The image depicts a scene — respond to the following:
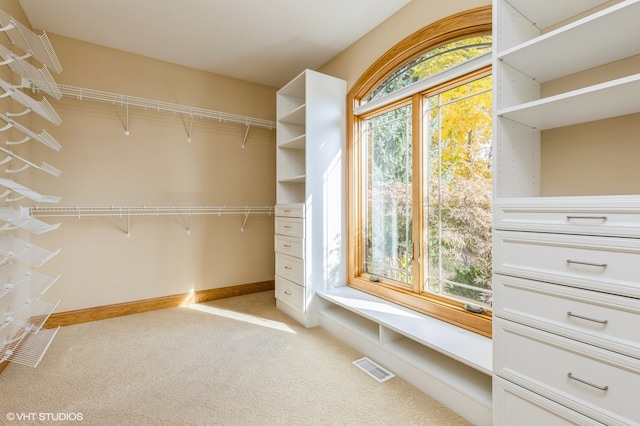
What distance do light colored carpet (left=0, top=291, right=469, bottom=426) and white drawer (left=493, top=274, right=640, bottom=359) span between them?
72 cm

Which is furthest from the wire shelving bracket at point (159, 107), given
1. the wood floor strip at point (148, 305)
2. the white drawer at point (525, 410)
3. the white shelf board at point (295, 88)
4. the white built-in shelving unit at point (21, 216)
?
the white drawer at point (525, 410)

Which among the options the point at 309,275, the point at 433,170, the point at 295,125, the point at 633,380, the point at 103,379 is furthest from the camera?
the point at 295,125

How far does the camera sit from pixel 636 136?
1337mm

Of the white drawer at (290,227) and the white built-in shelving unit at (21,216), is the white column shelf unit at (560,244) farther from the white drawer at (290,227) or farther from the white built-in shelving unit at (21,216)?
the white built-in shelving unit at (21,216)

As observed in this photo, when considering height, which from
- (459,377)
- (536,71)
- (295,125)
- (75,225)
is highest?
(295,125)

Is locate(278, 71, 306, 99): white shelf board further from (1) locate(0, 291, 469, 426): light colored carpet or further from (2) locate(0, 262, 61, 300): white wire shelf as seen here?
(2) locate(0, 262, 61, 300): white wire shelf

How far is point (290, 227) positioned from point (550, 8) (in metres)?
2.36

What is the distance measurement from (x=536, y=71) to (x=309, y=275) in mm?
2164

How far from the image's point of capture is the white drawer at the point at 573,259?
1.05 m

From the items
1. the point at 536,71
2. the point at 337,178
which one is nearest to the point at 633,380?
the point at 536,71

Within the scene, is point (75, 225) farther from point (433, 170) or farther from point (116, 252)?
point (433, 170)

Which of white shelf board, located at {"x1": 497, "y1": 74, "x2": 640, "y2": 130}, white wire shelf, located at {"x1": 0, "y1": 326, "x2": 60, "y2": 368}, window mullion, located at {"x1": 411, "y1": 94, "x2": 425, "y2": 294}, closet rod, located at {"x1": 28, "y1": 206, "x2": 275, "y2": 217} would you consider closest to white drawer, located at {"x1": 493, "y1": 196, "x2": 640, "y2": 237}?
white shelf board, located at {"x1": 497, "y1": 74, "x2": 640, "y2": 130}

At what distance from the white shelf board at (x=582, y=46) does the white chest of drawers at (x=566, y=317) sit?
67 cm

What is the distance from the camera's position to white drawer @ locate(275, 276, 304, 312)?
2814 mm
